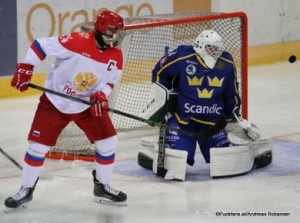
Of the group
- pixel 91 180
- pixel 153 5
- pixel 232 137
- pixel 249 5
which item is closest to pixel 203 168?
pixel 232 137

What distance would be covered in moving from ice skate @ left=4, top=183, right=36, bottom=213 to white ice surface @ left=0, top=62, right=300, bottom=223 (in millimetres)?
42

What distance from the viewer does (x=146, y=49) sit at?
711 centimetres

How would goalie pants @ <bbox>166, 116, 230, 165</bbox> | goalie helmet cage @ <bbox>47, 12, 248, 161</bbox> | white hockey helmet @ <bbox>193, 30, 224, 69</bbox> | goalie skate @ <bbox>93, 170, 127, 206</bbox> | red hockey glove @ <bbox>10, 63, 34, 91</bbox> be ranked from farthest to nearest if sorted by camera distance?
goalie helmet cage @ <bbox>47, 12, 248, 161</bbox>, goalie pants @ <bbox>166, 116, 230, 165</bbox>, white hockey helmet @ <bbox>193, 30, 224, 69</bbox>, goalie skate @ <bbox>93, 170, 127, 206</bbox>, red hockey glove @ <bbox>10, 63, 34, 91</bbox>

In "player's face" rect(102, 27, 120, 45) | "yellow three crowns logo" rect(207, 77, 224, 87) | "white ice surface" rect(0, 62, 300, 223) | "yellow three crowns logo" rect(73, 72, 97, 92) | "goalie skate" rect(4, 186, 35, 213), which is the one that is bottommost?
"white ice surface" rect(0, 62, 300, 223)

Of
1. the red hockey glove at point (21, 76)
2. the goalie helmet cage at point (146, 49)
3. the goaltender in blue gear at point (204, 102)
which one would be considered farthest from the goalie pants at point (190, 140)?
the red hockey glove at point (21, 76)

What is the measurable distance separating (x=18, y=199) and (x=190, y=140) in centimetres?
124

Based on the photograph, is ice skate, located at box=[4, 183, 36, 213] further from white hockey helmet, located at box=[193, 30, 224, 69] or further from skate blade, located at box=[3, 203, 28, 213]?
white hockey helmet, located at box=[193, 30, 224, 69]

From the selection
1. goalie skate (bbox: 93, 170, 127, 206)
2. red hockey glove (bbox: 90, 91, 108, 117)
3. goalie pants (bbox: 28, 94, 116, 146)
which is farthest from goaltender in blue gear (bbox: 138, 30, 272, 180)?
red hockey glove (bbox: 90, 91, 108, 117)

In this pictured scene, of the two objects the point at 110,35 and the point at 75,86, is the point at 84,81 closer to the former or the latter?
the point at 75,86

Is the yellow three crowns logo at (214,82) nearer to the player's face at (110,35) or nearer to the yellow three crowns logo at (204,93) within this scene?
the yellow three crowns logo at (204,93)

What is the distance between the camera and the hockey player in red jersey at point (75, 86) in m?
5.30

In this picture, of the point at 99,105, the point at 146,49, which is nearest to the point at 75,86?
the point at 99,105

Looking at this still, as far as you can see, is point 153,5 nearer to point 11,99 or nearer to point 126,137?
point 11,99

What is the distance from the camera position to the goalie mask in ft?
17.4
